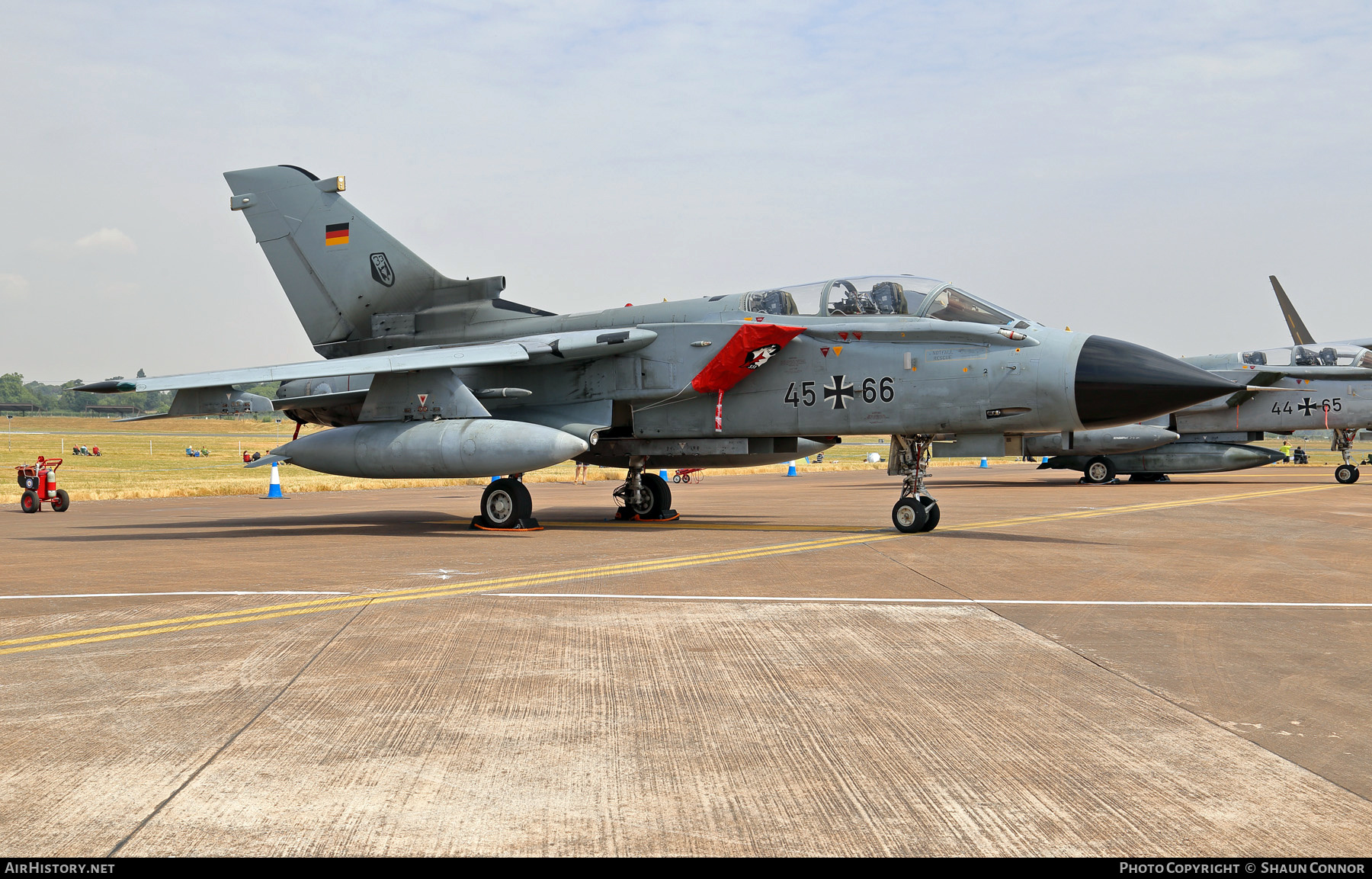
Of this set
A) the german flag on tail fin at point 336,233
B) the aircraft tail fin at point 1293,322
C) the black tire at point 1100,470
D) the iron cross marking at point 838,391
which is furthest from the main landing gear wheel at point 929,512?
the aircraft tail fin at point 1293,322

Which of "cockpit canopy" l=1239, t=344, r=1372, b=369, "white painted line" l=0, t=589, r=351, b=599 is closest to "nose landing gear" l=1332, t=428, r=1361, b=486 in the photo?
"cockpit canopy" l=1239, t=344, r=1372, b=369

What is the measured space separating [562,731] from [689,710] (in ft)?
1.96

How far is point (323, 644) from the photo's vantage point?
5.68 metres

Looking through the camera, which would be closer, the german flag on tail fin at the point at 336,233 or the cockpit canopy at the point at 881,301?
the cockpit canopy at the point at 881,301

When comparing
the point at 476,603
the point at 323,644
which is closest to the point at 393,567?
the point at 476,603

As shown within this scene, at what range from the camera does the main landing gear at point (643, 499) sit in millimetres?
15492

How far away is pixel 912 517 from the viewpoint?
1248 centimetres

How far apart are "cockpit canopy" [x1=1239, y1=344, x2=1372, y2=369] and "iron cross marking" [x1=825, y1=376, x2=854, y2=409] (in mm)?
18706

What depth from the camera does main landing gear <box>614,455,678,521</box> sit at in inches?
610

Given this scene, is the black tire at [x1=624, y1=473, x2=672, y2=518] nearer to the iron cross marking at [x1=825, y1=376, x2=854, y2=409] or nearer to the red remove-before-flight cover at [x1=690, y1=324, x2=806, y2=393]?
the red remove-before-flight cover at [x1=690, y1=324, x2=806, y2=393]

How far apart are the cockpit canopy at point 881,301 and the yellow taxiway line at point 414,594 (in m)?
2.77

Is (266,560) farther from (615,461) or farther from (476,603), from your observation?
(615,461)

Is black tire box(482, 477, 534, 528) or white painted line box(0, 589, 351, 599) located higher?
black tire box(482, 477, 534, 528)

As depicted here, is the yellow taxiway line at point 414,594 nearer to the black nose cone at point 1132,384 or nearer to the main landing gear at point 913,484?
the main landing gear at point 913,484
